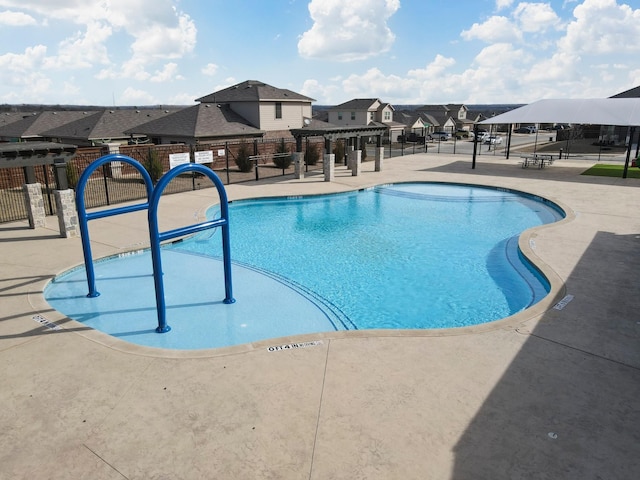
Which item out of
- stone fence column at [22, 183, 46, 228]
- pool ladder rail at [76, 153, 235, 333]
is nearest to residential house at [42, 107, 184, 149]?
stone fence column at [22, 183, 46, 228]

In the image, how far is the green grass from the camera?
90.4ft

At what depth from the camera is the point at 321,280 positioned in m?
12.6

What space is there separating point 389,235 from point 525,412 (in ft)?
36.4

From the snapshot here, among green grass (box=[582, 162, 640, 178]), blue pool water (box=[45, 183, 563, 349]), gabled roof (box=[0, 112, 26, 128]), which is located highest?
gabled roof (box=[0, 112, 26, 128])

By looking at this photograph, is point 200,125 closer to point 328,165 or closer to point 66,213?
point 328,165

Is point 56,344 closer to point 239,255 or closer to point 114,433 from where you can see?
point 114,433

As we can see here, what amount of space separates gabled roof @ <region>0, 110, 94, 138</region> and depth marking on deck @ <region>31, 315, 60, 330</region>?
3880 centimetres

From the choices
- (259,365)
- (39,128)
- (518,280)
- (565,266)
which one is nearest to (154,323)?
(259,365)

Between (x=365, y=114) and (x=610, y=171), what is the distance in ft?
146

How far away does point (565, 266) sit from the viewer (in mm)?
11438

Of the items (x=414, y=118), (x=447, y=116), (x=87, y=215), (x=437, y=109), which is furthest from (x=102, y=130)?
(x=437, y=109)

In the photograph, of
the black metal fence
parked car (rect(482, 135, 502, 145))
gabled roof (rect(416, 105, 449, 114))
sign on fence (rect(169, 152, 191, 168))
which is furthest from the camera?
gabled roof (rect(416, 105, 449, 114))

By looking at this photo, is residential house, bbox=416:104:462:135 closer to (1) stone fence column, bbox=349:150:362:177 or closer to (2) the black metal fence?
(1) stone fence column, bbox=349:150:362:177

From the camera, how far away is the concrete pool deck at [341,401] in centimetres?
513
